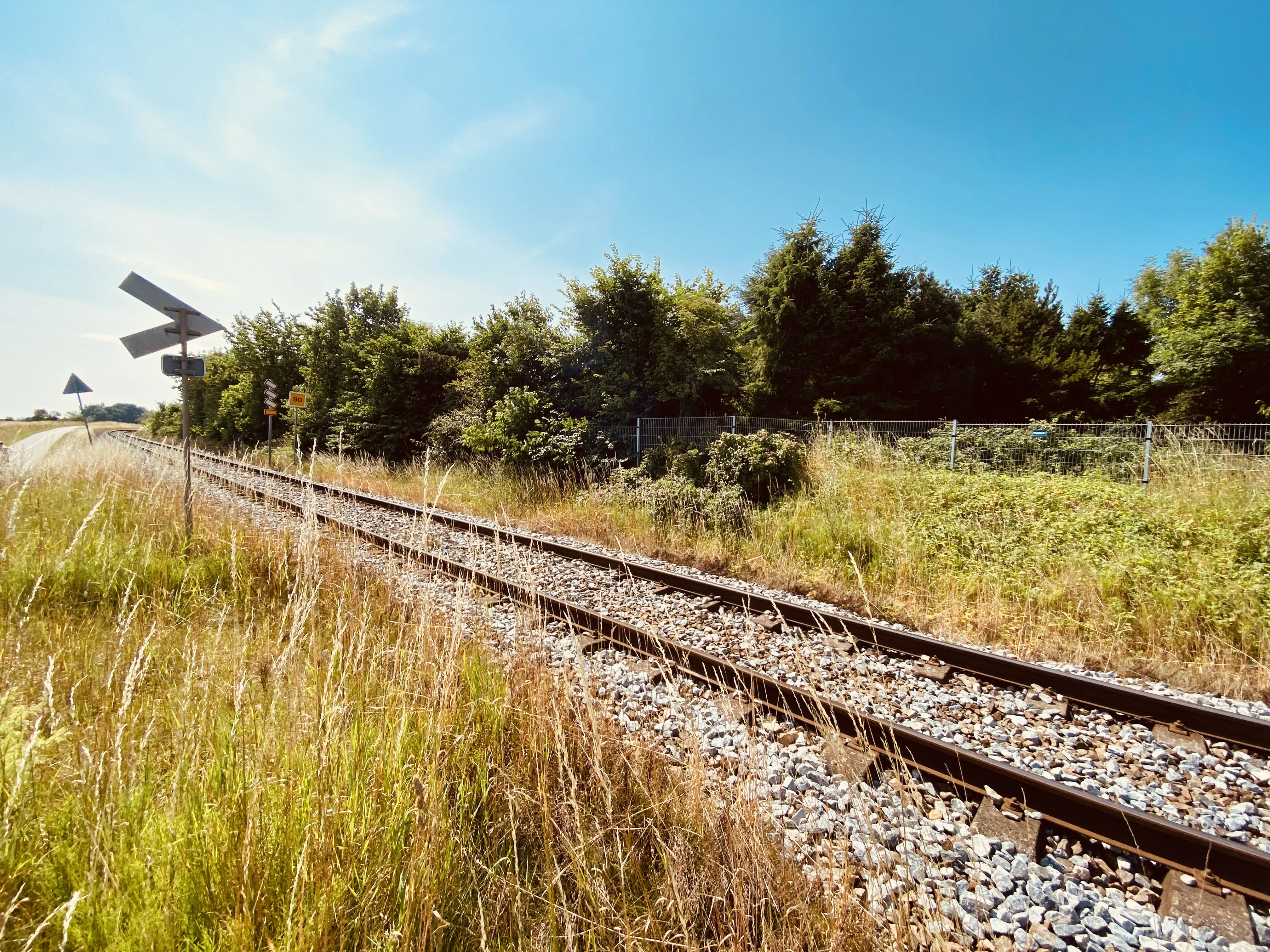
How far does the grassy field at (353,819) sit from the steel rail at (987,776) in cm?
59

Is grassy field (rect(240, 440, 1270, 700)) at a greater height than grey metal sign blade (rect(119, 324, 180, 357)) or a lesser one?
lesser

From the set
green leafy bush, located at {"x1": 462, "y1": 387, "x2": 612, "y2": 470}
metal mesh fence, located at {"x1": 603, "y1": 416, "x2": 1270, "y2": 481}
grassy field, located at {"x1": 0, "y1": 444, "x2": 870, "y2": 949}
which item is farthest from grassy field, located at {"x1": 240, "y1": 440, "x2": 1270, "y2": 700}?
green leafy bush, located at {"x1": 462, "y1": 387, "x2": 612, "y2": 470}

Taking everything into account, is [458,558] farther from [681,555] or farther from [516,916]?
[516,916]

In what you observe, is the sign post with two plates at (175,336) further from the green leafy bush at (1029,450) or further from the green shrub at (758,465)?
the green leafy bush at (1029,450)

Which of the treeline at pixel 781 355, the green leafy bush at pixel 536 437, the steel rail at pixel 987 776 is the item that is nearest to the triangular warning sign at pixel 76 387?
the treeline at pixel 781 355

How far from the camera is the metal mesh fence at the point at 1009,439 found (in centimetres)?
926

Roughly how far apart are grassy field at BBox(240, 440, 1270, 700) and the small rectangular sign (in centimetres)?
345

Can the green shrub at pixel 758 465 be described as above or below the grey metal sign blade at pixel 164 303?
below

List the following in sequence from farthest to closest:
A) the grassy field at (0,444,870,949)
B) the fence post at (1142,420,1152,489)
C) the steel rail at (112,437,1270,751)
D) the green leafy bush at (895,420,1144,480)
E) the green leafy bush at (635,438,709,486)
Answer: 1. the green leafy bush at (895,420,1144,480)
2. the green leafy bush at (635,438,709,486)
3. the fence post at (1142,420,1152,489)
4. the steel rail at (112,437,1270,751)
5. the grassy field at (0,444,870,949)

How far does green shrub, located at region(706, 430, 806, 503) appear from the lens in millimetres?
8594

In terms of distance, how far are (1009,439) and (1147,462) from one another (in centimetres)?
211

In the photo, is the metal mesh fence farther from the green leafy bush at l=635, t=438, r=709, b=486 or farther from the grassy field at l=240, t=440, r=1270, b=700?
the grassy field at l=240, t=440, r=1270, b=700

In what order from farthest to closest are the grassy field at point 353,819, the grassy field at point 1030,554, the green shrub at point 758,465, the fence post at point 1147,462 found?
the fence post at point 1147,462
the green shrub at point 758,465
the grassy field at point 1030,554
the grassy field at point 353,819

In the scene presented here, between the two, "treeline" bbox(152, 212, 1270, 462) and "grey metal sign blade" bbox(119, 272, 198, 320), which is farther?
"treeline" bbox(152, 212, 1270, 462)
